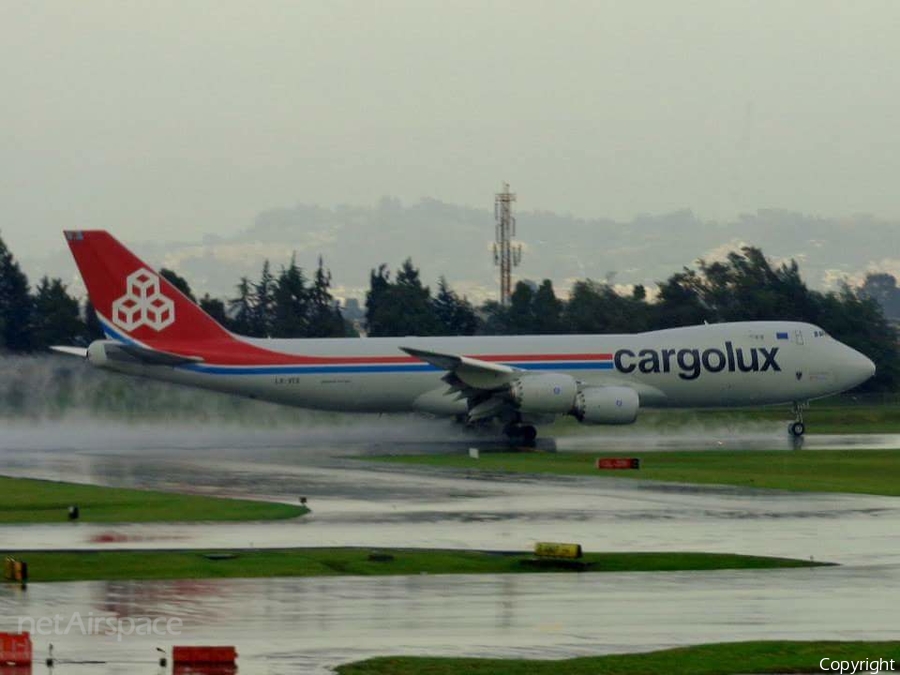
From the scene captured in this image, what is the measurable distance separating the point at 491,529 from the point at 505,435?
1010 inches

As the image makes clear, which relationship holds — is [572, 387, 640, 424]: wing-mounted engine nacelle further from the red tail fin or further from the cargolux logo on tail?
the cargolux logo on tail

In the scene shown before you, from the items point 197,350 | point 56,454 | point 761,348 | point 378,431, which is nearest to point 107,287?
point 197,350

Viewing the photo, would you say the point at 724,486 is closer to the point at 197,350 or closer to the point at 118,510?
the point at 118,510

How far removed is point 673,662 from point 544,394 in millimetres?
34153

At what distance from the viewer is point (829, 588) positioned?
61.9 feet

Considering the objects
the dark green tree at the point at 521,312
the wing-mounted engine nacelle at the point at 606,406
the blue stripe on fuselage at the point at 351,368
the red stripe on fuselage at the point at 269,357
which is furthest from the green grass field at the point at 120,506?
the dark green tree at the point at 521,312

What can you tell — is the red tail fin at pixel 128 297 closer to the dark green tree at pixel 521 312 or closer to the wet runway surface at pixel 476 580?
the wet runway surface at pixel 476 580

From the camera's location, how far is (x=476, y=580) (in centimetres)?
2002

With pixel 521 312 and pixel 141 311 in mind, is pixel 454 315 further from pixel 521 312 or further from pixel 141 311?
pixel 141 311

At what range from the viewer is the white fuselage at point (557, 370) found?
167 ft

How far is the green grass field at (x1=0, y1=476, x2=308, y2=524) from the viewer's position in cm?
2775

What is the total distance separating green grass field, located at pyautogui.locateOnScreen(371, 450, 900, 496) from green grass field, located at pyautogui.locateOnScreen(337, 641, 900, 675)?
57.6 ft

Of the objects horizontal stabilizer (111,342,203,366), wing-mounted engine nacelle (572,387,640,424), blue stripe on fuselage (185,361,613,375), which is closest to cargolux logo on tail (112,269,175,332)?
horizontal stabilizer (111,342,203,366)

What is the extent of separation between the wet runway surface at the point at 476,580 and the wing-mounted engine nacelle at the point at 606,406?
10.3 meters
